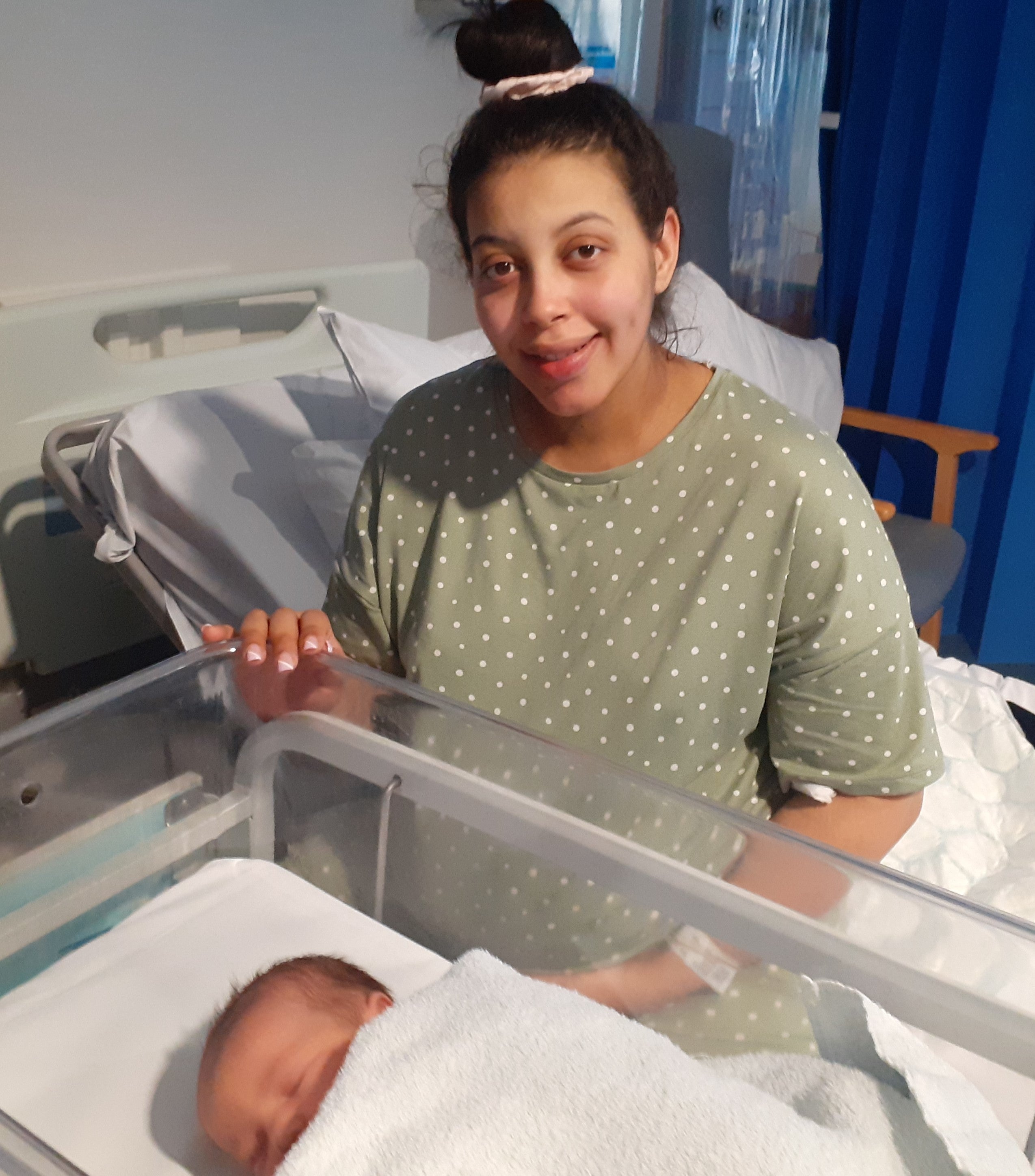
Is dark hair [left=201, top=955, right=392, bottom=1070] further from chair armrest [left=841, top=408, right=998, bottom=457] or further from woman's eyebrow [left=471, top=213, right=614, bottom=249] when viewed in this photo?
chair armrest [left=841, top=408, right=998, bottom=457]

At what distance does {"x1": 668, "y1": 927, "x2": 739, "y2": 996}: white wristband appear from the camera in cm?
76

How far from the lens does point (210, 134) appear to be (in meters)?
1.88

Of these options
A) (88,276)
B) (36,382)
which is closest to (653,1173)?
(36,382)

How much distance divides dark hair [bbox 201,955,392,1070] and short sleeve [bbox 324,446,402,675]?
406mm

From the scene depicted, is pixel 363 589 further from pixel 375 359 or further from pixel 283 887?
pixel 375 359

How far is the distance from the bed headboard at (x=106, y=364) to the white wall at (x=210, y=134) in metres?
0.11

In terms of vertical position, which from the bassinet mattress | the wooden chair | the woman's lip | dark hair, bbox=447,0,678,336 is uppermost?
dark hair, bbox=447,0,678,336

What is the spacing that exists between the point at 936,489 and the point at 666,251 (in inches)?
64.2

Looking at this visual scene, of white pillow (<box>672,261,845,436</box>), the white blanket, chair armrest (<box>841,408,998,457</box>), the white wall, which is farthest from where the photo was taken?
chair armrest (<box>841,408,998,457</box>)

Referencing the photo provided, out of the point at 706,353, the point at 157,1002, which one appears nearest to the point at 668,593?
the point at 157,1002

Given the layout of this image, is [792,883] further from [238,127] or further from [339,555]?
[238,127]

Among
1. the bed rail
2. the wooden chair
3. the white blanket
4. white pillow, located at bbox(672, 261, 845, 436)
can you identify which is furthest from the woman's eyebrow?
the wooden chair

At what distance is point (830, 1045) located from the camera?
691mm

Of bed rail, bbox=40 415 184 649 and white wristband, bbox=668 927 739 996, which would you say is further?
bed rail, bbox=40 415 184 649
